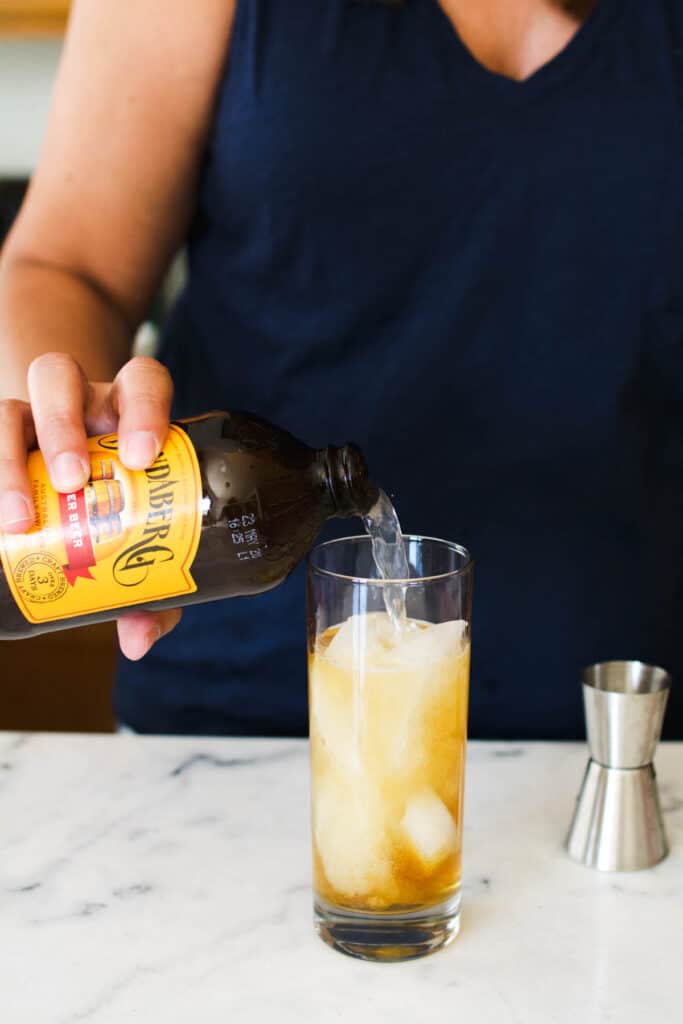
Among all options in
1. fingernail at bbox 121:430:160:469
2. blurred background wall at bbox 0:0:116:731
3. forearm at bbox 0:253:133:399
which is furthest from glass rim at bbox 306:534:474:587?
blurred background wall at bbox 0:0:116:731

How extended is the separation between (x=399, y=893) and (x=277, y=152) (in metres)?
0.70

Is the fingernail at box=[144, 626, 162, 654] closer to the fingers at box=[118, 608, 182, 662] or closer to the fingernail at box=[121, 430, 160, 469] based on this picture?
the fingers at box=[118, 608, 182, 662]

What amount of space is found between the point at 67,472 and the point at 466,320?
1.77 ft

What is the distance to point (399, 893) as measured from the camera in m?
0.75

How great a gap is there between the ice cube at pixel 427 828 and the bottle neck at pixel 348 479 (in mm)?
199

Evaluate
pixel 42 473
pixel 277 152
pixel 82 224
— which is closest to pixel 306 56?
pixel 277 152

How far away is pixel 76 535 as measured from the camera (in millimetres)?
742

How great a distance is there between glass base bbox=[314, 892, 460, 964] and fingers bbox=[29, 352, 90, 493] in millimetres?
333

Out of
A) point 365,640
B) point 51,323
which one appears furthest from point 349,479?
point 51,323

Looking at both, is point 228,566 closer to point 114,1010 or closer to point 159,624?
point 159,624

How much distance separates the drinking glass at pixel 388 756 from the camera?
28.6 inches

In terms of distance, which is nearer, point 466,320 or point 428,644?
point 428,644

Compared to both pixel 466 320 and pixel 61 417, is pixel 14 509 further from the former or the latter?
pixel 466 320

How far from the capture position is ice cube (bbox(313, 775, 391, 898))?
29.1 inches
